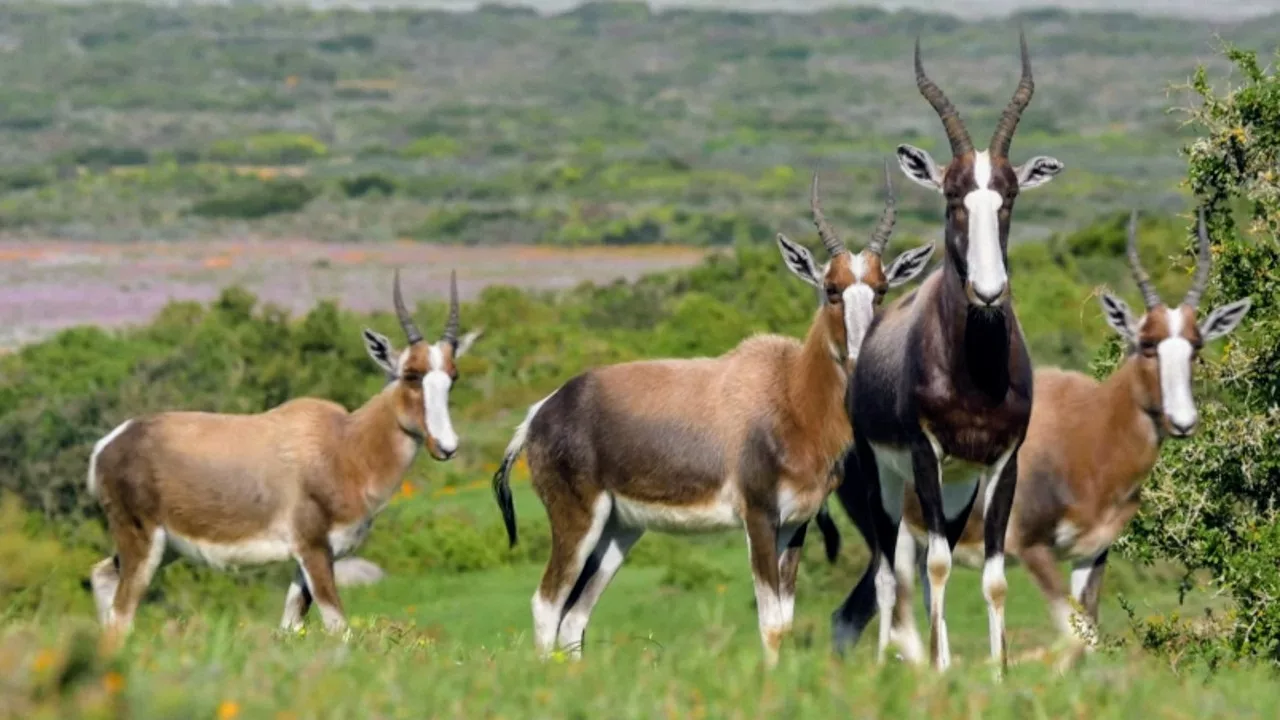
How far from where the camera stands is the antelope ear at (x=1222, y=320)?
13570mm

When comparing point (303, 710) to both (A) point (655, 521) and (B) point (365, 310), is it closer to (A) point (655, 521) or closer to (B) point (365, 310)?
(A) point (655, 521)

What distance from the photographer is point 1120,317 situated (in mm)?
14281

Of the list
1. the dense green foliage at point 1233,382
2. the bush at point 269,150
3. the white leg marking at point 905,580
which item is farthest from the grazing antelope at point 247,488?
the bush at point 269,150

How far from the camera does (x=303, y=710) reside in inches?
285

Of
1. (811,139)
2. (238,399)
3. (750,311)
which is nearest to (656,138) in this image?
(811,139)

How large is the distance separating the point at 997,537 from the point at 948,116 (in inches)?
83.8

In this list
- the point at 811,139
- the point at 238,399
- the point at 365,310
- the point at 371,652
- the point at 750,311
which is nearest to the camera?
the point at 371,652

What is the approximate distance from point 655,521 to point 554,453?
83 cm

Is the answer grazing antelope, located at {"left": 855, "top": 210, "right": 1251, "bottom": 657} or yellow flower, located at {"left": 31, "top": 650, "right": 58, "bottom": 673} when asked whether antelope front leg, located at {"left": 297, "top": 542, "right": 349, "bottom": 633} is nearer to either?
grazing antelope, located at {"left": 855, "top": 210, "right": 1251, "bottom": 657}

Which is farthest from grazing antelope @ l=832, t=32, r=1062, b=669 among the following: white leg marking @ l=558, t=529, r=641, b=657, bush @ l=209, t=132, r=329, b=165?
bush @ l=209, t=132, r=329, b=165

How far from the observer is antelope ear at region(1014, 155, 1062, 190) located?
11711mm

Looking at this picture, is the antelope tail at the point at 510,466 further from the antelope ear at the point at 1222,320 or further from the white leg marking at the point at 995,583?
the antelope ear at the point at 1222,320

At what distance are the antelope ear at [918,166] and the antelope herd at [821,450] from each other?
2 centimetres

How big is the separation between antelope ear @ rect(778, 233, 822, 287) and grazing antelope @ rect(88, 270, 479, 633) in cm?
284
